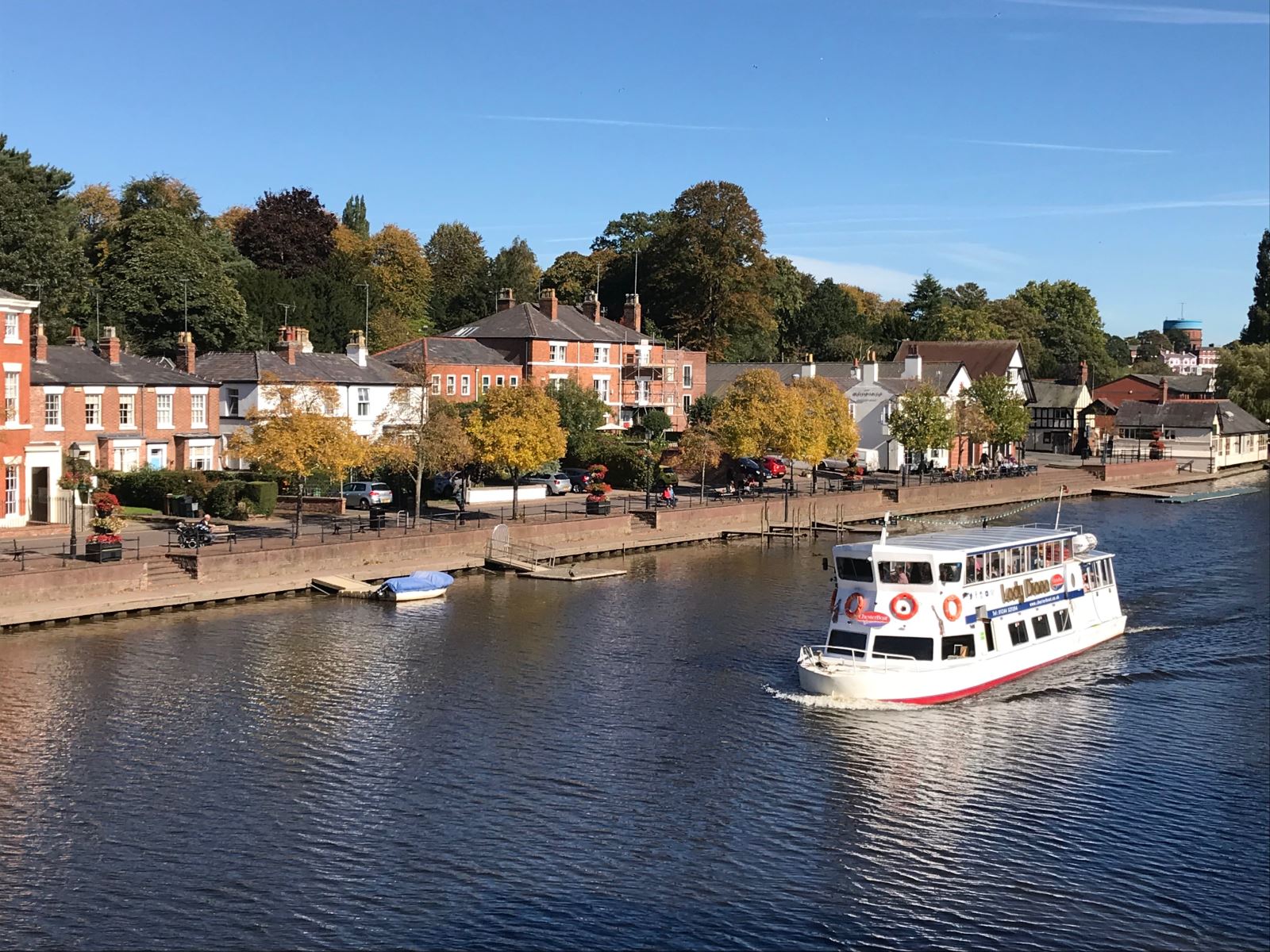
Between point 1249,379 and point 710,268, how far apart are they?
222 feet

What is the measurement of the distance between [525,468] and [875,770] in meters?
42.8

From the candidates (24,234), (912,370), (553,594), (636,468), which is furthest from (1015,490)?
(24,234)

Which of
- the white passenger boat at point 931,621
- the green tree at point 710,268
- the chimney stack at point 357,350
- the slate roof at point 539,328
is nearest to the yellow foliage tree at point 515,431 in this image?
the chimney stack at point 357,350

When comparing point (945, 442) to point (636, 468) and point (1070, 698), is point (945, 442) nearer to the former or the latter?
point (636, 468)

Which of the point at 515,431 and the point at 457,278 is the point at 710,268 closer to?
the point at 457,278

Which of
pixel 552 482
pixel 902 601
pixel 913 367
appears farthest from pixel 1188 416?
pixel 902 601

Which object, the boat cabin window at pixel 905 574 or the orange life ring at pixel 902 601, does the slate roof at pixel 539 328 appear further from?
the orange life ring at pixel 902 601

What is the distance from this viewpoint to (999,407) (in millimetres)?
121938

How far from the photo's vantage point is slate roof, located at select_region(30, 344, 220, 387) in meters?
74.8

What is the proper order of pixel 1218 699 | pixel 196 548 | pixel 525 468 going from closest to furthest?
pixel 1218 699 → pixel 196 548 → pixel 525 468

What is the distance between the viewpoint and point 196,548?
60312 millimetres

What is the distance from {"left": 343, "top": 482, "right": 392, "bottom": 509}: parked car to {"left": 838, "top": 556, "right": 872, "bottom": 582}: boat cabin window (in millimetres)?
36724

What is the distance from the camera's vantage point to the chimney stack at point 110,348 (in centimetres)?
7971

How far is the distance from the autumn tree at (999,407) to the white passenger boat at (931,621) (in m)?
71.0
